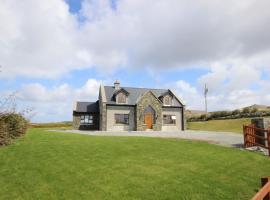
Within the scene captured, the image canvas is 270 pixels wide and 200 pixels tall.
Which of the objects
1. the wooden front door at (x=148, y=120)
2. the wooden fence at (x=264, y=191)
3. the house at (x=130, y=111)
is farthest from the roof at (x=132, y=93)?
the wooden fence at (x=264, y=191)

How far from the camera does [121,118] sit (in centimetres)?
4303

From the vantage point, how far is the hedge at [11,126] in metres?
14.0

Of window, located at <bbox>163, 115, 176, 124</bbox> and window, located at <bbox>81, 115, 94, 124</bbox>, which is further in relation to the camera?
window, located at <bbox>81, 115, 94, 124</bbox>

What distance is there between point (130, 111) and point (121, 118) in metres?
1.79

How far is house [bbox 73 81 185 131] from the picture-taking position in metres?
42.6

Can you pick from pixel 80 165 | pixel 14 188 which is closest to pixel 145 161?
pixel 80 165

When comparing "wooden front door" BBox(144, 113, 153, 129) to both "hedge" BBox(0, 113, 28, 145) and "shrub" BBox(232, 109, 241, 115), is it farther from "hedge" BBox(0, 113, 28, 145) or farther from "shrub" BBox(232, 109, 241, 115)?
"hedge" BBox(0, 113, 28, 145)

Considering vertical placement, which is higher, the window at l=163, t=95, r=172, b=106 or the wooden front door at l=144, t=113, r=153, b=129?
the window at l=163, t=95, r=172, b=106

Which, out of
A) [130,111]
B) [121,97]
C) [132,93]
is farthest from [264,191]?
[132,93]

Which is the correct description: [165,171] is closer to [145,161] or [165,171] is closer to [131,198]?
[145,161]

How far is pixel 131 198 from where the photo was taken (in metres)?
8.70

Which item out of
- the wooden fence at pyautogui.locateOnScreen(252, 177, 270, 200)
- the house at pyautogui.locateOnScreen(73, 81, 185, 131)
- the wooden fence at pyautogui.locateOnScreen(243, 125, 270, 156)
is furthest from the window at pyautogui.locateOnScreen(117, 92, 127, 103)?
the wooden fence at pyautogui.locateOnScreen(252, 177, 270, 200)

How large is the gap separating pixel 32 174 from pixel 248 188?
8.00 metres

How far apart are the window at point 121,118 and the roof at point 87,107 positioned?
5342 millimetres
